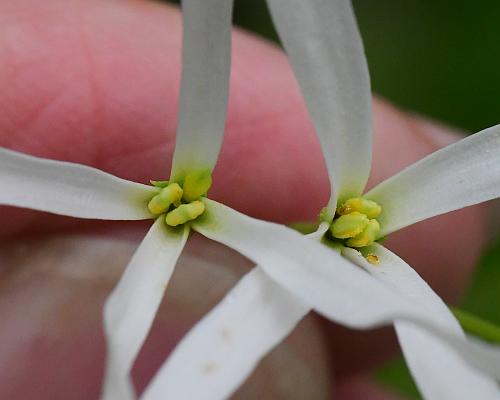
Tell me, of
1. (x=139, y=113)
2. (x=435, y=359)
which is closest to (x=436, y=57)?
(x=139, y=113)

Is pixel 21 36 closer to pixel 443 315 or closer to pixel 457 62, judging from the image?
pixel 443 315

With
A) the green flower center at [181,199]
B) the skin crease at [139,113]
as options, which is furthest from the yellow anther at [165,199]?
the skin crease at [139,113]

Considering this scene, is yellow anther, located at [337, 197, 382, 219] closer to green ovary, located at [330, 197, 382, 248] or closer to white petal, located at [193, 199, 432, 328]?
green ovary, located at [330, 197, 382, 248]

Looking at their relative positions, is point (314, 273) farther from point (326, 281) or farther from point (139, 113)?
point (139, 113)

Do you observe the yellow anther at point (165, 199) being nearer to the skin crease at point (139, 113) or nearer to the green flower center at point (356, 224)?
the green flower center at point (356, 224)

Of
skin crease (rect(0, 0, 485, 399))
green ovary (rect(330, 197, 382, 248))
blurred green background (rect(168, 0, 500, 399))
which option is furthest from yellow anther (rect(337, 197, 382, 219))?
blurred green background (rect(168, 0, 500, 399))

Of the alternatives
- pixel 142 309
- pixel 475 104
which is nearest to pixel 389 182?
pixel 142 309
